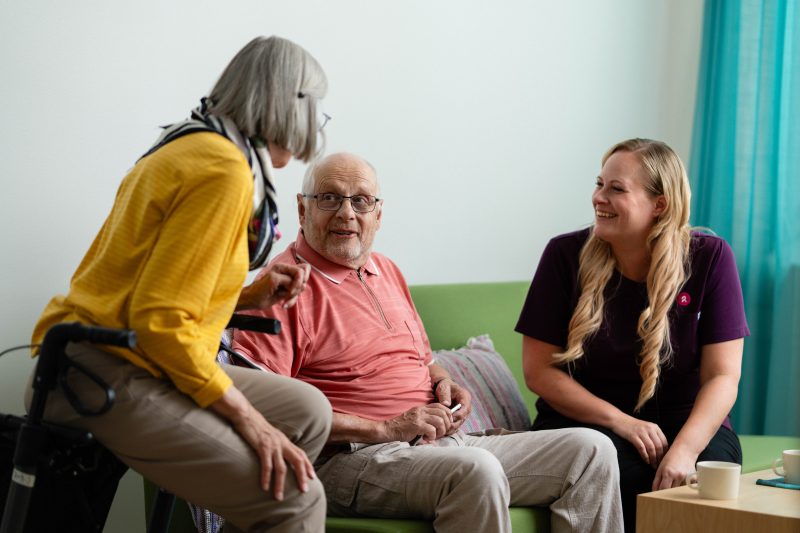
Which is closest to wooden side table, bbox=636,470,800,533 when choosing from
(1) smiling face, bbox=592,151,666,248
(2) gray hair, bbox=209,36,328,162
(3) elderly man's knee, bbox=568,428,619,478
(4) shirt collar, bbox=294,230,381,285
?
(3) elderly man's knee, bbox=568,428,619,478

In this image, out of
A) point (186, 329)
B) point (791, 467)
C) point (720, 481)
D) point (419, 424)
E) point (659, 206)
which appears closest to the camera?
point (186, 329)

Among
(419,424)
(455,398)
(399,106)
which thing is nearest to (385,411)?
(419,424)

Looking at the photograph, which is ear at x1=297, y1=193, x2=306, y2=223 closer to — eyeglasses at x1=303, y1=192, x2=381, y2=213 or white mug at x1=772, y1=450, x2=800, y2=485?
eyeglasses at x1=303, y1=192, x2=381, y2=213

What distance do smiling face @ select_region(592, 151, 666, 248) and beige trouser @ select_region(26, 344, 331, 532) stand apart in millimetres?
1248

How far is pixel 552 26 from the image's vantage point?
362 cm

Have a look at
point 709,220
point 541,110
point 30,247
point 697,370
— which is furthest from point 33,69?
point 709,220

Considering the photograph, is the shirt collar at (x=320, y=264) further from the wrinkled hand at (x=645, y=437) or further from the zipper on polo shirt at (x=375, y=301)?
the wrinkled hand at (x=645, y=437)

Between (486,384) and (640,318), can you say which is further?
(486,384)

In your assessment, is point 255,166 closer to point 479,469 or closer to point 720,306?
point 479,469

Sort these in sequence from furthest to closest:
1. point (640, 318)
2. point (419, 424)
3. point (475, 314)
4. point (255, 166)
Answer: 1. point (475, 314)
2. point (640, 318)
3. point (419, 424)
4. point (255, 166)

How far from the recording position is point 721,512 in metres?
1.78

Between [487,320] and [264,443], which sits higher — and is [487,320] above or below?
below

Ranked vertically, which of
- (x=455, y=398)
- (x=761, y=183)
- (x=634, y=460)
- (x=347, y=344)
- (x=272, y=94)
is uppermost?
(x=272, y=94)

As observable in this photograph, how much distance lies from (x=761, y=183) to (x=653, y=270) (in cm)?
158
